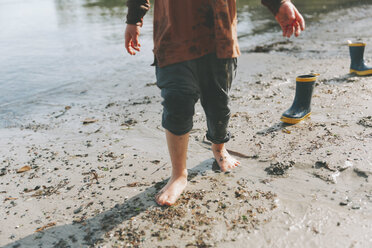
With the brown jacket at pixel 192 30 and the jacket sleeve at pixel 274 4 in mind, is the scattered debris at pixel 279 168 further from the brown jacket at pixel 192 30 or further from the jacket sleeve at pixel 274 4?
the jacket sleeve at pixel 274 4

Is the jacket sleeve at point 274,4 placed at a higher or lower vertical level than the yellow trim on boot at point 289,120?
higher

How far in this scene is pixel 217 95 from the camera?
218 centimetres

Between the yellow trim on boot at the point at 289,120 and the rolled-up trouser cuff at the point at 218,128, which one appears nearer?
the rolled-up trouser cuff at the point at 218,128

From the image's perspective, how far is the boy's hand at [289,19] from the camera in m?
2.00

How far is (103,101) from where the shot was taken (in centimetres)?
453

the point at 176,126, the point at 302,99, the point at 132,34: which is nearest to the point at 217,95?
the point at 176,126

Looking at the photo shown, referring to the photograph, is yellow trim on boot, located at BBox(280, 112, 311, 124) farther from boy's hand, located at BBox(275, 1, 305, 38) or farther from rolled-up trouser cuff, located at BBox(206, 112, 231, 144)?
boy's hand, located at BBox(275, 1, 305, 38)

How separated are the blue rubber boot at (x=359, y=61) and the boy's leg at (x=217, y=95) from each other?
2871mm

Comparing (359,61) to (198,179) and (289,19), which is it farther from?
(198,179)

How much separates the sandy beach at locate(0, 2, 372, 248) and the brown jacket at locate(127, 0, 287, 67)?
947mm

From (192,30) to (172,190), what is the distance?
1.06m

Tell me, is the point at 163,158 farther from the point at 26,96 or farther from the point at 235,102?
the point at 26,96

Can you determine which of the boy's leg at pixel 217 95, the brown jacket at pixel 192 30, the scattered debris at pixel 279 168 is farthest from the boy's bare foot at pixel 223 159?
the brown jacket at pixel 192 30

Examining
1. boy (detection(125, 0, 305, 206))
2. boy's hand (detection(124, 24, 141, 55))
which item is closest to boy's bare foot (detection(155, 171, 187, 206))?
boy (detection(125, 0, 305, 206))
